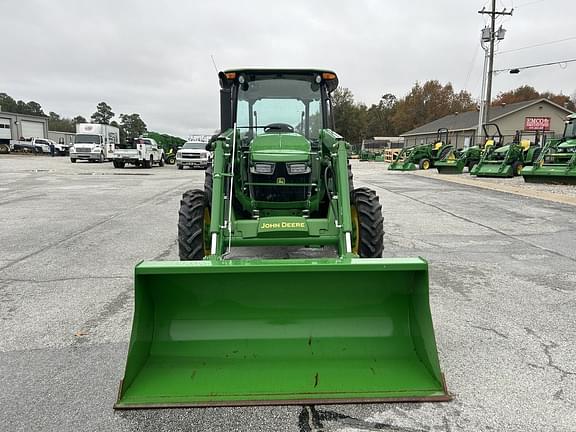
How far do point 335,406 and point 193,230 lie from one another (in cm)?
252

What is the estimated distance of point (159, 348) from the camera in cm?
282

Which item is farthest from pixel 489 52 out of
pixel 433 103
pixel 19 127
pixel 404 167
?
pixel 19 127

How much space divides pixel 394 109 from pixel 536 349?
8383 cm

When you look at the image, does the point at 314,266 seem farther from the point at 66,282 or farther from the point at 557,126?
the point at 557,126

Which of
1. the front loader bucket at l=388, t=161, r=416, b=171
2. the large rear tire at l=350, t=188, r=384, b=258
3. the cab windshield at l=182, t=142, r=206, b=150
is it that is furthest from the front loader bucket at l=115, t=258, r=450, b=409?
the cab windshield at l=182, t=142, r=206, b=150

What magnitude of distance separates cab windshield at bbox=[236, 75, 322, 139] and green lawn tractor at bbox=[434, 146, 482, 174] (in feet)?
66.9

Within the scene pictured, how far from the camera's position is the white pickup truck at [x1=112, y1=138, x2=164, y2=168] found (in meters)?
28.3

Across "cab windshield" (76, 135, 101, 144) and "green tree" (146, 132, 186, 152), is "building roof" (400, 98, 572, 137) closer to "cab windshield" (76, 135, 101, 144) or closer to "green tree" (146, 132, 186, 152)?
"green tree" (146, 132, 186, 152)

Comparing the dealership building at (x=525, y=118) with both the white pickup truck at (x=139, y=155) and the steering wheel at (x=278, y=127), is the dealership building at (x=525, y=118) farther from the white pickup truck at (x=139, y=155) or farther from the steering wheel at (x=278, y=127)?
the steering wheel at (x=278, y=127)

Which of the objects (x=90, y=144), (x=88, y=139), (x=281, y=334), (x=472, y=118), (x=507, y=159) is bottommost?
(x=281, y=334)

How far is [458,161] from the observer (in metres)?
23.8

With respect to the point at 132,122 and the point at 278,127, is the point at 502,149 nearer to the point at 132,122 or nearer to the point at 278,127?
the point at 278,127

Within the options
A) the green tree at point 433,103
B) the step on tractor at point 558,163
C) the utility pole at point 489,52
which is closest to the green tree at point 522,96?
the green tree at point 433,103

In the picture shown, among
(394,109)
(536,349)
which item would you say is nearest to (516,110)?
(394,109)
